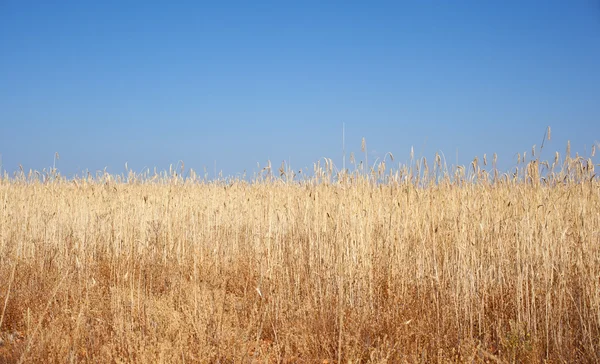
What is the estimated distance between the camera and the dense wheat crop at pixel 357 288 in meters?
3.18

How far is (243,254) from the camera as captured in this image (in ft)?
19.4

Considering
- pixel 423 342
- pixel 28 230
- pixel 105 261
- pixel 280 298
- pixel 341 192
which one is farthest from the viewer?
pixel 28 230

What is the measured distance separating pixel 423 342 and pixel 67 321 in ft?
9.40

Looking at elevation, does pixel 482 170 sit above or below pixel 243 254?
above

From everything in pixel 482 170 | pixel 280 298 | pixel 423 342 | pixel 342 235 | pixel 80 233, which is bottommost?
pixel 423 342

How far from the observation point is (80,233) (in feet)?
19.4

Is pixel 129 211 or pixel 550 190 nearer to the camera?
pixel 550 190

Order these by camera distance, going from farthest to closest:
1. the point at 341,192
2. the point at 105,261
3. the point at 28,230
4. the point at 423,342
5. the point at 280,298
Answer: the point at 28,230
the point at 105,261
the point at 341,192
the point at 280,298
the point at 423,342

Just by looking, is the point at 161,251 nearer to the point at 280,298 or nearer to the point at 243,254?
the point at 243,254

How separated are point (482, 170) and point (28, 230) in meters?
6.31

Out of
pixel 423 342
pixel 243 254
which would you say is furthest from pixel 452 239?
pixel 243 254

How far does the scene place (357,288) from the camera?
13.0 ft

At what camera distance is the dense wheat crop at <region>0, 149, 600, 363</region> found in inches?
125

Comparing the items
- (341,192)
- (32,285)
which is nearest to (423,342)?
(341,192)
